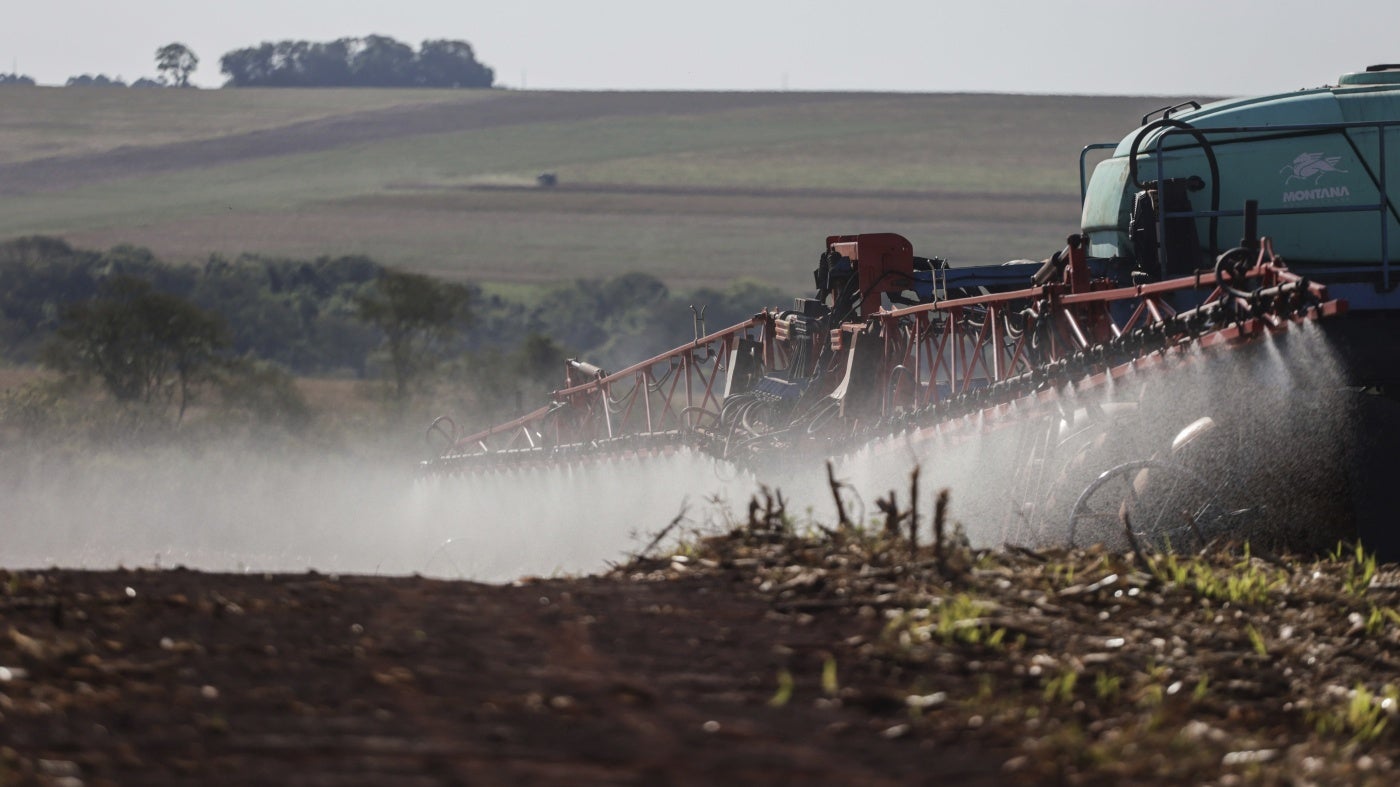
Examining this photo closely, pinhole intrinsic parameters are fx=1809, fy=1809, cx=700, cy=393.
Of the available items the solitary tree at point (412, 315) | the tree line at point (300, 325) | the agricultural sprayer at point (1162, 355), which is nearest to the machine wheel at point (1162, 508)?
the agricultural sprayer at point (1162, 355)

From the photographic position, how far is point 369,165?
108m

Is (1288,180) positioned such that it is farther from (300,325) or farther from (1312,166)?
(300,325)

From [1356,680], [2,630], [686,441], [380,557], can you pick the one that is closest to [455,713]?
[2,630]

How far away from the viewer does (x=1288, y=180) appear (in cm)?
1336

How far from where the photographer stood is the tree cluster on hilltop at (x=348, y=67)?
501ft

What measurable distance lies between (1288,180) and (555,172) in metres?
96.1

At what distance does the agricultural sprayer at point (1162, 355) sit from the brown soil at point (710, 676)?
193 cm

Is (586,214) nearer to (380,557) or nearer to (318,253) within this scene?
(318,253)

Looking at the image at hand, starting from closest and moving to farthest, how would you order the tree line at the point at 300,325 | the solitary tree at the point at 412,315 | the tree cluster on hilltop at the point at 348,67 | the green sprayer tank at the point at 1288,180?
the green sprayer tank at the point at 1288,180 < the tree line at the point at 300,325 < the solitary tree at the point at 412,315 < the tree cluster on hilltop at the point at 348,67

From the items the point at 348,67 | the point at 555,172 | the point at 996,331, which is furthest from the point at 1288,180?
the point at 348,67

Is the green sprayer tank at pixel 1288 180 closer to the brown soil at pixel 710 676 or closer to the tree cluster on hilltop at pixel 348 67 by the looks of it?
the brown soil at pixel 710 676

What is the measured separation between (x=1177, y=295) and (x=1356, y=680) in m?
6.67

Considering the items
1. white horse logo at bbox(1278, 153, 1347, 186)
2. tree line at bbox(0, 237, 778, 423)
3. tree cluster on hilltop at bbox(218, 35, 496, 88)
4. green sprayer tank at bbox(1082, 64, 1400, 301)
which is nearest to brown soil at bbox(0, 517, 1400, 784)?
green sprayer tank at bbox(1082, 64, 1400, 301)

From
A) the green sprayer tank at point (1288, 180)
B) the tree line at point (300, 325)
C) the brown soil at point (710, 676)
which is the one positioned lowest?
the tree line at point (300, 325)
